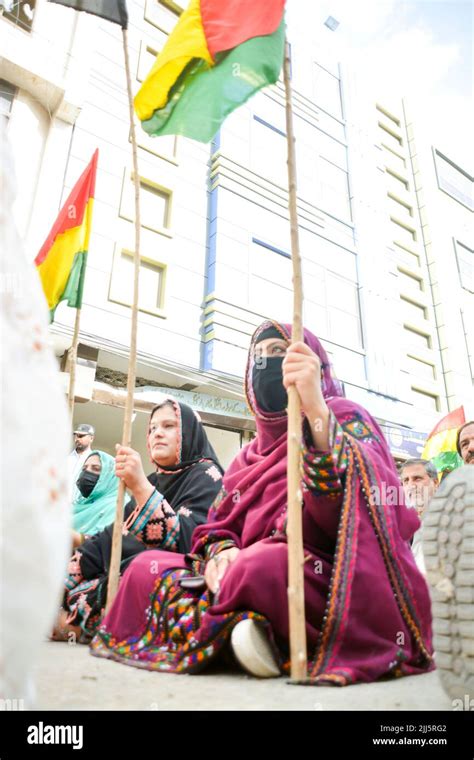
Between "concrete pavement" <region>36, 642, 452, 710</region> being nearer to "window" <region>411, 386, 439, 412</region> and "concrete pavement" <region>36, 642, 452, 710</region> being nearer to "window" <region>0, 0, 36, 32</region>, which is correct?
"window" <region>0, 0, 36, 32</region>

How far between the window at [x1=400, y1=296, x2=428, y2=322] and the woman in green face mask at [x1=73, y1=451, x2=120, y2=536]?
904cm

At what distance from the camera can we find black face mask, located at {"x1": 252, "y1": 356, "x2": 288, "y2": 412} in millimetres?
1754

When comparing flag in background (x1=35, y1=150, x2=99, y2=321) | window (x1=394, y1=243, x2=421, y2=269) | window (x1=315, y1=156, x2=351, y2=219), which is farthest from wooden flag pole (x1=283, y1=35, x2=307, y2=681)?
window (x1=394, y1=243, x2=421, y2=269)

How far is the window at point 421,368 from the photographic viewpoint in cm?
1095

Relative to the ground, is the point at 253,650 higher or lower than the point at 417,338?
lower

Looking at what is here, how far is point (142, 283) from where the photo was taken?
6.96 m

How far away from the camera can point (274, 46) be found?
171 cm

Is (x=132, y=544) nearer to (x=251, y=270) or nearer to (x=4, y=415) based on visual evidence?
(x=4, y=415)

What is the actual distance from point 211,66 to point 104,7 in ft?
4.05

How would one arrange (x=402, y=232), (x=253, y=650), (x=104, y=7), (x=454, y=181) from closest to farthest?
(x=253, y=650) → (x=104, y=7) → (x=402, y=232) → (x=454, y=181)

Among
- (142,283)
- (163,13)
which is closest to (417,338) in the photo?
(142,283)

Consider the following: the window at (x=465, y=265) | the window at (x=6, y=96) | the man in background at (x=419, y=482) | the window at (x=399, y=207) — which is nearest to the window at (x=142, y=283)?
the window at (x=6, y=96)

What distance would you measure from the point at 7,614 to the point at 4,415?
0.61 feet

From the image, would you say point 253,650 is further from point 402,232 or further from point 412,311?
point 402,232
